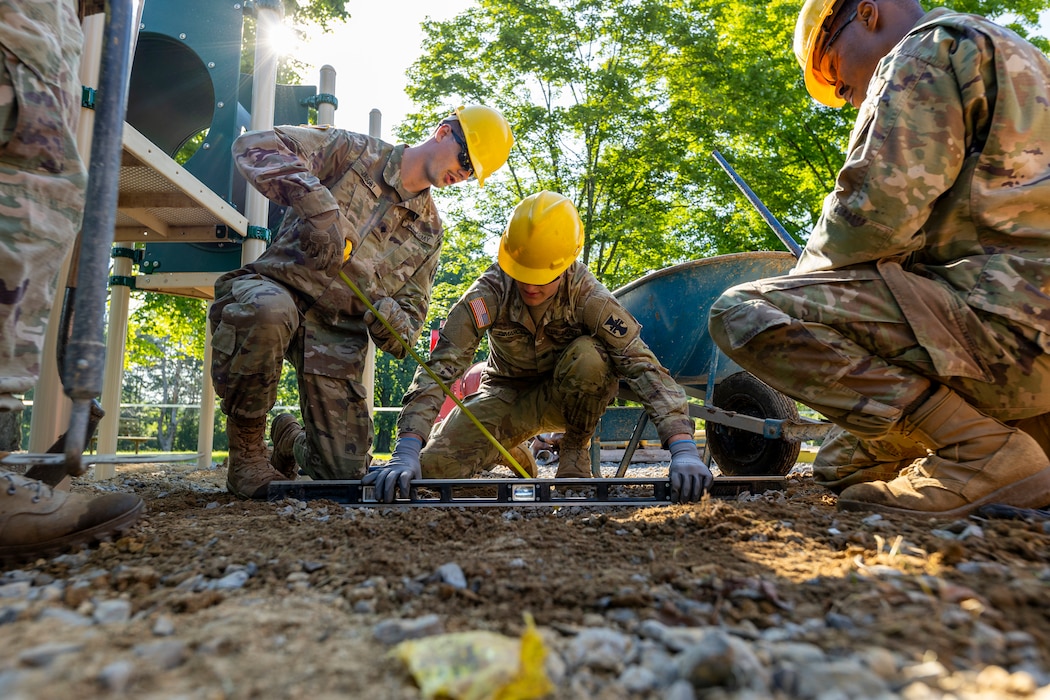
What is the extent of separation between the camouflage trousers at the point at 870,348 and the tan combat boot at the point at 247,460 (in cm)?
221

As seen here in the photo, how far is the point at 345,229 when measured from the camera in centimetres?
349

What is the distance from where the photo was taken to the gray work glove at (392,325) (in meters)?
3.51

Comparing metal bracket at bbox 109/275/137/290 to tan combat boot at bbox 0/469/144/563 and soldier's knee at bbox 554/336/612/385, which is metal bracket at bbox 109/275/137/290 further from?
tan combat boot at bbox 0/469/144/563

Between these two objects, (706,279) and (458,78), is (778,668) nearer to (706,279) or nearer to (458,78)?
(706,279)

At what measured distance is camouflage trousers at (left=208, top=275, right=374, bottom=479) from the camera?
315cm

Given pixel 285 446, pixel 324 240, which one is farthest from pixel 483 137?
pixel 285 446

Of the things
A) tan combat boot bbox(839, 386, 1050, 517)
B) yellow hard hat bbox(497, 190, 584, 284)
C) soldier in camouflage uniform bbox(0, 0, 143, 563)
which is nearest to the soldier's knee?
yellow hard hat bbox(497, 190, 584, 284)

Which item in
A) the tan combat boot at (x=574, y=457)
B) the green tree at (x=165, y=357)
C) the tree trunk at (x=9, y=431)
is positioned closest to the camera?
the tan combat boot at (x=574, y=457)

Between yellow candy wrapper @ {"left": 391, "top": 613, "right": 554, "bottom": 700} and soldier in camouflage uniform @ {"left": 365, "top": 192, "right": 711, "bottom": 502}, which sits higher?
soldier in camouflage uniform @ {"left": 365, "top": 192, "right": 711, "bottom": 502}

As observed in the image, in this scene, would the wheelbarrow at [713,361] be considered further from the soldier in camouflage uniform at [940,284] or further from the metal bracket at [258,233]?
the metal bracket at [258,233]

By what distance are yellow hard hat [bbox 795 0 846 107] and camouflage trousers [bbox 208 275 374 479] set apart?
2480 mm

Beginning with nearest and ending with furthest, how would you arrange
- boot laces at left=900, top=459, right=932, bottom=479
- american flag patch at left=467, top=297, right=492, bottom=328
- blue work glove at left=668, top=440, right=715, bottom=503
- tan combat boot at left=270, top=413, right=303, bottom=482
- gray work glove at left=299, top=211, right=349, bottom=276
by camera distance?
boot laces at left=900, top=459, right=932, bottom=479, blue work glove at left=668, top=440, right=715, bottom=503, gray work glove at left=299, top=211, right=349, bottom=276, american flag patch at left=467, top=297, right=492, bottom=328, tan combat boot at left=270, top=413, right=303, bottom=482

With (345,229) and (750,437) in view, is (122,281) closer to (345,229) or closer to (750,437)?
(345,229)

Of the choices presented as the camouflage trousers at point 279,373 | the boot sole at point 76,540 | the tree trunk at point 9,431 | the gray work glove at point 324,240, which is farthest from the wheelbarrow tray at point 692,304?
the tree trunk at point 9,431
